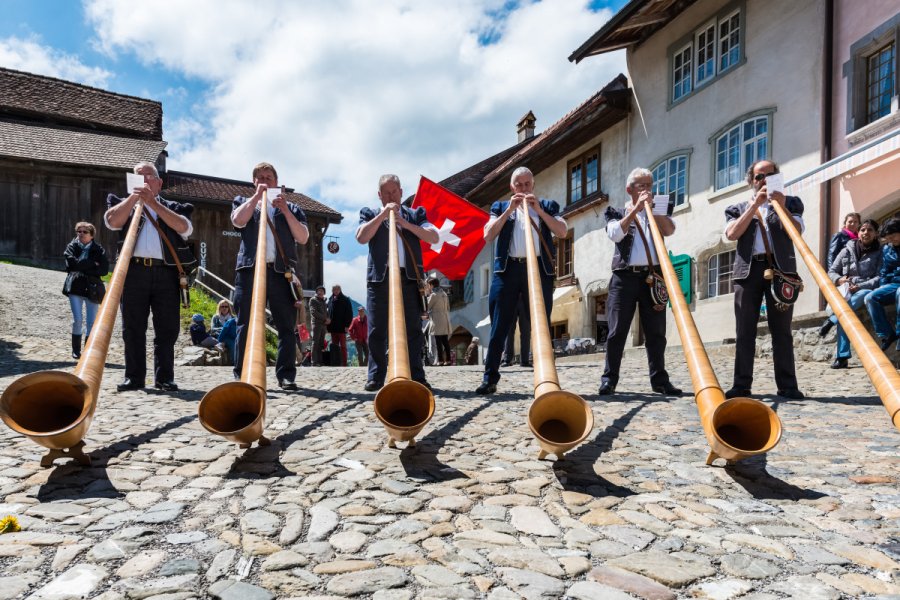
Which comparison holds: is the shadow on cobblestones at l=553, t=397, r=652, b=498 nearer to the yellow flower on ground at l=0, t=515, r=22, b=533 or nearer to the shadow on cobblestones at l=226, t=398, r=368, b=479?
the shadow on cobblestones at l=226, t=398, r=368, b=479

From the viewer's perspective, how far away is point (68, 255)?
8.91 metres

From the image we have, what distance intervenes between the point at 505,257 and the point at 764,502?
3191mm

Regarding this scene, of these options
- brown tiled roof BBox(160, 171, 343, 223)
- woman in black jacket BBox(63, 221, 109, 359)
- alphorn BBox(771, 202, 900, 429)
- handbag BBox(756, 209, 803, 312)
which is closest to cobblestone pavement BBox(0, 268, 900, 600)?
alphorn BBox(771, 202, 900, 429)

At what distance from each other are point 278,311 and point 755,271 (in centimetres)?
377

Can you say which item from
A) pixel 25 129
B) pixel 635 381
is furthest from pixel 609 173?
pixel 25 129

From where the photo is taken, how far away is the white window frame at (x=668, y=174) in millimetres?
15305

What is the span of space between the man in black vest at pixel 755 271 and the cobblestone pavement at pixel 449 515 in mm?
986

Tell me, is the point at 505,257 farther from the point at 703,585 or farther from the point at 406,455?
the point at 703,585

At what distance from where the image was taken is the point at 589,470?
305cm

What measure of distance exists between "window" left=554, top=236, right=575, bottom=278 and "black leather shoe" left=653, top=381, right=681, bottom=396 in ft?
46.8

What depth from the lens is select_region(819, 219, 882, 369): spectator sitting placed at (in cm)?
785

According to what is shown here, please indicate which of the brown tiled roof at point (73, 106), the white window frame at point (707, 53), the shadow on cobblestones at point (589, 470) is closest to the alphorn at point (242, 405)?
the shadow on cobblestones at point (589, 470)

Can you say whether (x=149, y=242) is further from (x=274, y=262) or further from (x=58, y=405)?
(x=58, y=405)

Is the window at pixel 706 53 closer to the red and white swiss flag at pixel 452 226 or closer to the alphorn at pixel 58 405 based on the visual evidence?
the red and white swiss flag at pixel 452 226
